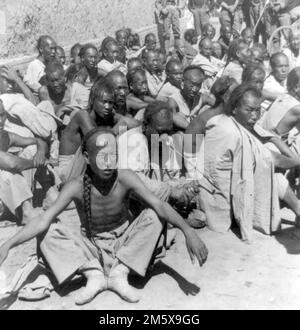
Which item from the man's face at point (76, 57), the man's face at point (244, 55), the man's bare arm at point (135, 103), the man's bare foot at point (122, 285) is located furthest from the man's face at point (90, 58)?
the man's bare foot at point (122, 285)

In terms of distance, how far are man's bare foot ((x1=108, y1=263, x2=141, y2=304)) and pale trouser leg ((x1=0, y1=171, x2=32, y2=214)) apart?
1.66 m

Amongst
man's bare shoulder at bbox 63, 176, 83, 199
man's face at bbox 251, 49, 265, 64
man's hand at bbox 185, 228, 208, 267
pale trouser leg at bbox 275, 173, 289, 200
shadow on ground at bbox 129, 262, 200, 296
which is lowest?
shadow on ground at bbox 129, 262, 200, 296

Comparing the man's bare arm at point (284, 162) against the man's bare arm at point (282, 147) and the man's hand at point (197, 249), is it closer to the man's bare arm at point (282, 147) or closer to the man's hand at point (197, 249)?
the man's bare arm at point (282, 147)

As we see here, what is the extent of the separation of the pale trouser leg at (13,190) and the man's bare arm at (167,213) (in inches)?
60.5

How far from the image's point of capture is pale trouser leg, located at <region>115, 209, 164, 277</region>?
12.7 feet

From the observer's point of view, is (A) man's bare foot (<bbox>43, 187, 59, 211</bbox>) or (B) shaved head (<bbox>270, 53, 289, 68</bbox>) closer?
(A) man's bare foot (<bbox>43, 187, 59, 211</bbox>)

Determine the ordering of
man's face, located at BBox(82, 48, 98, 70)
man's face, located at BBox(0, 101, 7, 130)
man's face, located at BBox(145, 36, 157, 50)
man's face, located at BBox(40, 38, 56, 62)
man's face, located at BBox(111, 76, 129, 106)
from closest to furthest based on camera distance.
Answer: man's face, located at BBox(0, 101, 7, 130) → man's face, located at BBox(111, 76, 129, 106) → man's face, located at BBox(82, 48, 98, 70) → man's face, located at BBox(40, 38, 56, 62) → man's face, located at BBox(145, 36, 157, 50)

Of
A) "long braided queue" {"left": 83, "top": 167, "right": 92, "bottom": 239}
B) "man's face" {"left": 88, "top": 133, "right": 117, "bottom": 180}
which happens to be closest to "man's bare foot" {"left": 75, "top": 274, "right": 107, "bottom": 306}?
"long braided queue" {"left": 83, "top": 167, "right": 92, "bottom": 239}

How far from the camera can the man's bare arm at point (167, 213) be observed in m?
3.64

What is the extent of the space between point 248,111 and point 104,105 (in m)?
1.38

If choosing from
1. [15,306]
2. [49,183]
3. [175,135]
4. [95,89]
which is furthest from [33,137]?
[15,306]

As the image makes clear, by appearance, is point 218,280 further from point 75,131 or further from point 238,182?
point 75,131

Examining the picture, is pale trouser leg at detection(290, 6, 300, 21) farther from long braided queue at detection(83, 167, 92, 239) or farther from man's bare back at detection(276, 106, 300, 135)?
long braided queue at detection(83, 167, 92, 239)

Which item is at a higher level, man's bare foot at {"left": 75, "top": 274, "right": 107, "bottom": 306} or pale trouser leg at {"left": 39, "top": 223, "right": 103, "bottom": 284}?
pale trouser leg at {"left": 39, "top": 223, "right": 103, "bottom": 284}
